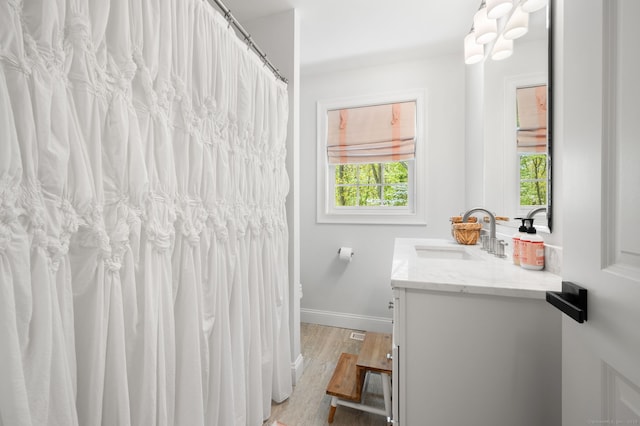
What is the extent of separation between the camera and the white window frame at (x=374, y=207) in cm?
238

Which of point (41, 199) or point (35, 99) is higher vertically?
point (35, 99)

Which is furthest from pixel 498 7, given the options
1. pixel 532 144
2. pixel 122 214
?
pixel 122 214

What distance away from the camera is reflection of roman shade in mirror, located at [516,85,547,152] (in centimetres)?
116

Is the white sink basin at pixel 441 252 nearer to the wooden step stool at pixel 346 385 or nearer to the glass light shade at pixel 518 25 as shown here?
the wooden step stool at pixel 346 385

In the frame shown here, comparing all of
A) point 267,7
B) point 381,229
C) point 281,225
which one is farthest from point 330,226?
point 267,7

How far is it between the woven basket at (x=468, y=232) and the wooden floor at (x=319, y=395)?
1.14 meters

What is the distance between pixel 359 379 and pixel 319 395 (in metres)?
0.34

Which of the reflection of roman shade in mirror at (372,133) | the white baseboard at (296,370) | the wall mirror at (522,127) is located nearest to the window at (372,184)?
the reflection of roman shade in mirror at (372,133)

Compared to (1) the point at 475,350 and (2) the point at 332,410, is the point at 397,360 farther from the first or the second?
(2) the point at 332,410

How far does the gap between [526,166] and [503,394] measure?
102 centimetres

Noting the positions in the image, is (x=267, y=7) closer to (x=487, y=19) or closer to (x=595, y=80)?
(x=487, y=19)

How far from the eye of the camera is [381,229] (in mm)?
2484

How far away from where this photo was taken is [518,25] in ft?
4.25

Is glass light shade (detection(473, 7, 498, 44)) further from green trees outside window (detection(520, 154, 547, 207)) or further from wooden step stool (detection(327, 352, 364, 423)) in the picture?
wooden step stool (detection(327, 352, 364, 423))
